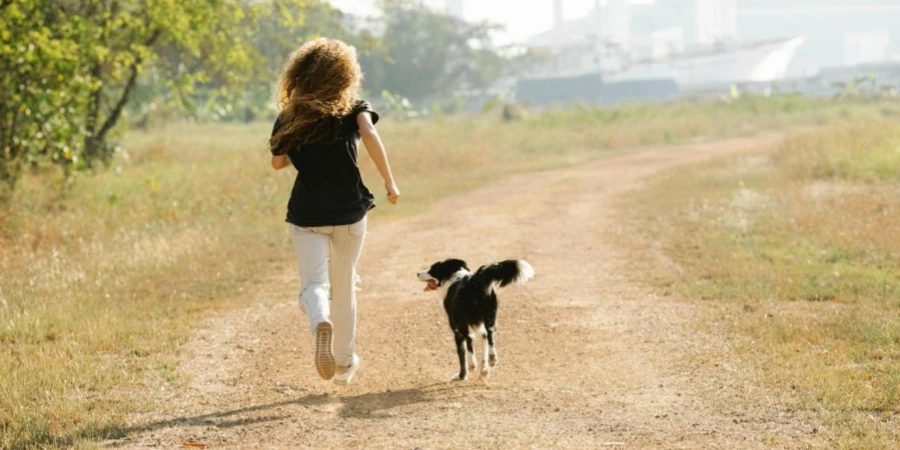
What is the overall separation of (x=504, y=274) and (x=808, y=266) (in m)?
5.96

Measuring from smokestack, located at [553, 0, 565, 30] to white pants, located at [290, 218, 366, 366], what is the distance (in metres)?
163

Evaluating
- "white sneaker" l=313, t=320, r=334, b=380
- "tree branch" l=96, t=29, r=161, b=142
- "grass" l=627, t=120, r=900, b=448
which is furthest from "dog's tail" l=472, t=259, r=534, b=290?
"tree branch" l=96, t=29, r=161, b=142

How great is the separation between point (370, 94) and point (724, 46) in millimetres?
63094

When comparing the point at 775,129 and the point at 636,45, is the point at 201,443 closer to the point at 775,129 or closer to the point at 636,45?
the point at 775,129

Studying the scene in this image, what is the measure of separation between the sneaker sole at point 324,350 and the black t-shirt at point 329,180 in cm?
59

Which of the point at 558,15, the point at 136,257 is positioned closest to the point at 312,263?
the point at 136,257

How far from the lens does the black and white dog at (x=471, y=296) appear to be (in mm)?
7207

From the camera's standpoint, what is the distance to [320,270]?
6.80 m

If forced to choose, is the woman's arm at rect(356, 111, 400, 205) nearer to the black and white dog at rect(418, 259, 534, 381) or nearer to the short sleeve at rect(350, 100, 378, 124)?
the short sleeve at rect(350, 100, 378, 124)

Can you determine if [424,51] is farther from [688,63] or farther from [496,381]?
[496,381]

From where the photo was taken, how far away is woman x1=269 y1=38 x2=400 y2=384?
6582 mm

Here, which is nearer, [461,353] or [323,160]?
[323,160]

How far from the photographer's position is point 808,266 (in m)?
12.2

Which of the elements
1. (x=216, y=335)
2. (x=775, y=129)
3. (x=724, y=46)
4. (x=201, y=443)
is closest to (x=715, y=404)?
(x=201, y=443)
